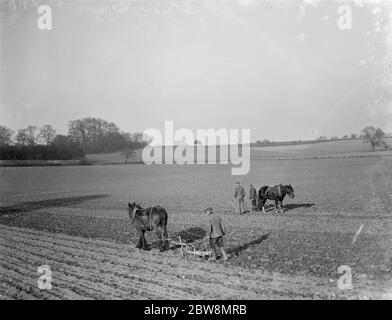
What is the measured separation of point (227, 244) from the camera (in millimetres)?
14008

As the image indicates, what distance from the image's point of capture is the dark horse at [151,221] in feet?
43.7

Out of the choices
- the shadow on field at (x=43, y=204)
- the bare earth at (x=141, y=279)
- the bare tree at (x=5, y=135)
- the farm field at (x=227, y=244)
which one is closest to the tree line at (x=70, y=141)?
the bare tree at (x=5, y=135)

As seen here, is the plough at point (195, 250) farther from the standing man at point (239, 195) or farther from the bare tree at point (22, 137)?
the bare tree at point (22, 137)

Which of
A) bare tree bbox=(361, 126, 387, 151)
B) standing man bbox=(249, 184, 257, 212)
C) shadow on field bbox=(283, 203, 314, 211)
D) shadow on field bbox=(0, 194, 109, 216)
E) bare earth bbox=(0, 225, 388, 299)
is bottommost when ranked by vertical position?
bare earth bbox=(0, 225, 388, 299)

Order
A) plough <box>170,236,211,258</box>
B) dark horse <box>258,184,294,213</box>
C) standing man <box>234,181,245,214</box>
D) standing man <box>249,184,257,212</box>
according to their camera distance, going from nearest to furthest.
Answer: plough <box>170,236,211,258</box> < dark horse <box>258,184,294,213</box> < standing man <box>234,181,245,214</box> < standing man <box>249,184,257,212</box>

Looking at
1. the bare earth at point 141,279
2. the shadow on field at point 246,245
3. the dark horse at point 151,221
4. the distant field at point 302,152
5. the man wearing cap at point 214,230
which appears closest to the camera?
the bare earth at point 141,279

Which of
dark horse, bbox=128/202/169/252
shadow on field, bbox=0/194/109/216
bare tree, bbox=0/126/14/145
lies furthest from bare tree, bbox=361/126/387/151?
bare tree, bbox=0/126/14/145

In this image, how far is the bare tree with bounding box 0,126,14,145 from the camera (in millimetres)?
61003

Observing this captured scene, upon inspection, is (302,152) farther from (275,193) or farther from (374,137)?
(275,193)

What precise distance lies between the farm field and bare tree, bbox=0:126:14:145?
3664cm

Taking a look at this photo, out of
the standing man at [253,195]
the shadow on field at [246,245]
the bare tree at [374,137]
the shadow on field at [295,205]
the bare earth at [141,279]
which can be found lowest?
the bare earth at [141,279]

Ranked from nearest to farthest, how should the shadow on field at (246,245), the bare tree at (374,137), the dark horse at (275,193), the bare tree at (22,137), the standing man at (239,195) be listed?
the shadow on field at (246,245) < the dark horse at (275,193) < the standing man at (239,195) < the bare tree at (374,137) < the bare tree at (22,137)

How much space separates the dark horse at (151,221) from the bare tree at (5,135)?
5475 cm

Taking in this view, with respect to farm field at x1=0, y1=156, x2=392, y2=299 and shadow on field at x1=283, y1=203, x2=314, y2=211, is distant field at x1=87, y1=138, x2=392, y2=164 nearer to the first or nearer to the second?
farm field at x1=0, y1=156, x2=392, y2=299
